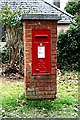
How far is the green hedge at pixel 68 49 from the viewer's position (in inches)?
404

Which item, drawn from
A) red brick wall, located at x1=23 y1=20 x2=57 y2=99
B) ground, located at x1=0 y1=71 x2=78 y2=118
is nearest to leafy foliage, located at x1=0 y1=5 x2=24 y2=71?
ground, located at x1=0 y1=71 x2=78 y2=118

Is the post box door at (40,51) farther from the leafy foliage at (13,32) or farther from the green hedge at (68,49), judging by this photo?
the green hedge at (68,49)

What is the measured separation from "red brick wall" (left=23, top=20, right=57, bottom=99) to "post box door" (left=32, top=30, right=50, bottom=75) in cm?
7

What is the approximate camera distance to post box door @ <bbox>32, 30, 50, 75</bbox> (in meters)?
5.77

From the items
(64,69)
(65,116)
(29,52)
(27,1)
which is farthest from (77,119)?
(27,1)

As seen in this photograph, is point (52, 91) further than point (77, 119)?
Yes

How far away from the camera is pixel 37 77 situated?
5.82 m

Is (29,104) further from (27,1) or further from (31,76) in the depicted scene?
(27,1)

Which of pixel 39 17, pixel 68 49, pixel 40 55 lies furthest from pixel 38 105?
pixel 68 49

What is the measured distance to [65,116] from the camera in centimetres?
512

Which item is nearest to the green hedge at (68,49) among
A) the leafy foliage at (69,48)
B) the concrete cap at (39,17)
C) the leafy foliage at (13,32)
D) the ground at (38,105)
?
the leafy foliage at (69,48)

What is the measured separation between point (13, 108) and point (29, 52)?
1.01 meters

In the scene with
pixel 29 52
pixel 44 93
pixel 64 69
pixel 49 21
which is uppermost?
pixel 49 21

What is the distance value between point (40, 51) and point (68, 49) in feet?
15.0
